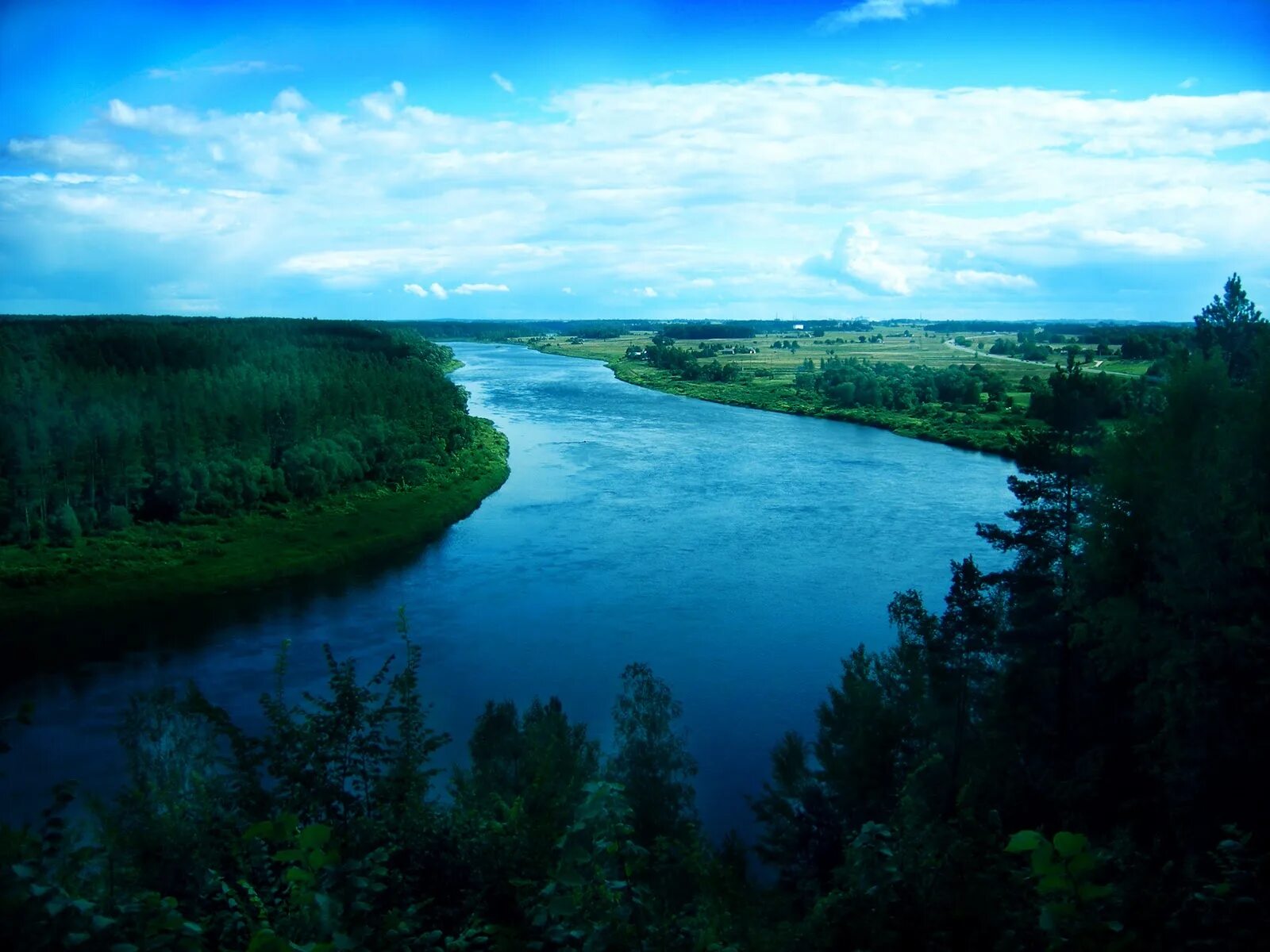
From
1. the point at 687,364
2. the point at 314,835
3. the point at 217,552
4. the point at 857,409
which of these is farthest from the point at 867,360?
the point at 314,835

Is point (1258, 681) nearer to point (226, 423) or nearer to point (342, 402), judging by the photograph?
point (226, 423)

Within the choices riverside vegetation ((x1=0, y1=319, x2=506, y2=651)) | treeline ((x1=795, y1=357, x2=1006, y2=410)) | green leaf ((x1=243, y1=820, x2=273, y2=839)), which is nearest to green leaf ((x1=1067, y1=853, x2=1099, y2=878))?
green leaf ((x1=243, y1=820, x2=273, y2=839))

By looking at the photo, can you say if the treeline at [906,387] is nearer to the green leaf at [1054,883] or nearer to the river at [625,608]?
the river at [625,608]

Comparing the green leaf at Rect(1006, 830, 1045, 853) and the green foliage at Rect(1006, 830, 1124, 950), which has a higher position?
the green leaf at Rect(1006, 830, 1045, 853)

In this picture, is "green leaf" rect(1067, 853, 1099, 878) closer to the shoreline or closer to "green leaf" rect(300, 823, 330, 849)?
"green leaf" rect(300, 823, 330, 849)

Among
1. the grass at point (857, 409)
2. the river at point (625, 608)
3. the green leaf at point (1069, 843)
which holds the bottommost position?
the river at point (625, 608)

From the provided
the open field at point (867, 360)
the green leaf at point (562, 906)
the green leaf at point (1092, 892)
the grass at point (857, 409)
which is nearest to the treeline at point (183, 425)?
the grass at point (857, 409)
